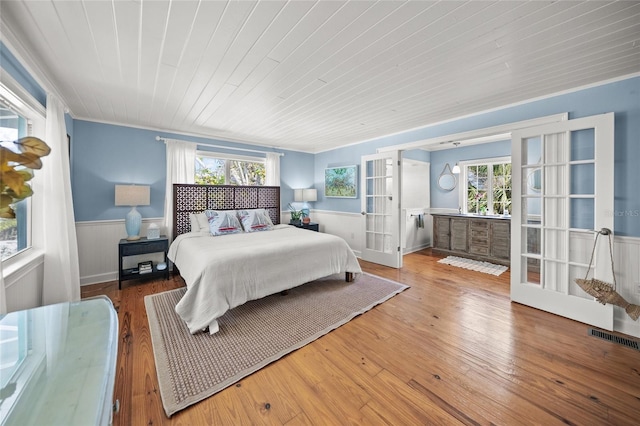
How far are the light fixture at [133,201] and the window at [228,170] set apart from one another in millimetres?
1000

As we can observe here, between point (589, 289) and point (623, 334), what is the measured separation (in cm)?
50

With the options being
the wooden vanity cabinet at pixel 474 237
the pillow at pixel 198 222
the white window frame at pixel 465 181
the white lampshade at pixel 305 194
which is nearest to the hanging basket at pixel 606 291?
the wooden vanity cabinet at pixel 474 237

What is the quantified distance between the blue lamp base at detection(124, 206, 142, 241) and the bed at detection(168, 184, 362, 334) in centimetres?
51

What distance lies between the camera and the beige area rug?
1744mm

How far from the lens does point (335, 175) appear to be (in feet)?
18.2

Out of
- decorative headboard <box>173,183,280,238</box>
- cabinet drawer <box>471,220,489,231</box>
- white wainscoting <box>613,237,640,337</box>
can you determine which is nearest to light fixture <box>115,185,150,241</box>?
decorative headboard <box>173,183,280,238</box>

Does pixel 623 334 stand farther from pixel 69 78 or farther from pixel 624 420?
pixel 69 78

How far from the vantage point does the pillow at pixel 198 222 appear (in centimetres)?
405

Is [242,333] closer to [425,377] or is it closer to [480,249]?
[425,377]

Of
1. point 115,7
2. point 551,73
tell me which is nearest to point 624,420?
point 551,73

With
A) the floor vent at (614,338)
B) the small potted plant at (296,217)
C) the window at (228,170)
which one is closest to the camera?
the floor vent at (614,338)

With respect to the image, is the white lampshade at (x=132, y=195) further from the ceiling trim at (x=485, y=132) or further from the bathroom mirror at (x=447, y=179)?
the bathroom mirror at (x=447, y=179)

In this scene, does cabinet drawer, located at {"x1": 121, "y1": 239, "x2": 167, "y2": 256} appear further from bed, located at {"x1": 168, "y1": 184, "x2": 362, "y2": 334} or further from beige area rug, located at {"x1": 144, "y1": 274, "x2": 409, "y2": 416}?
beige area rug, located at {"x1": 144, "y1": 274, "x2": 409, "y2": 416}

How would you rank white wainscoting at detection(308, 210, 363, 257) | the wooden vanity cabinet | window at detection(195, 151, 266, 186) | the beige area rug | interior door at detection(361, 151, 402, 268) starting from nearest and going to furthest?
1. the beige area rug
2. interior door at detection(361, 151, 402, 268)
3. the wooden vanity cabinet
4. window at detection(195, 151, 266, 186)
5. white wainscoting at detection(308, 210, 363, 257)
